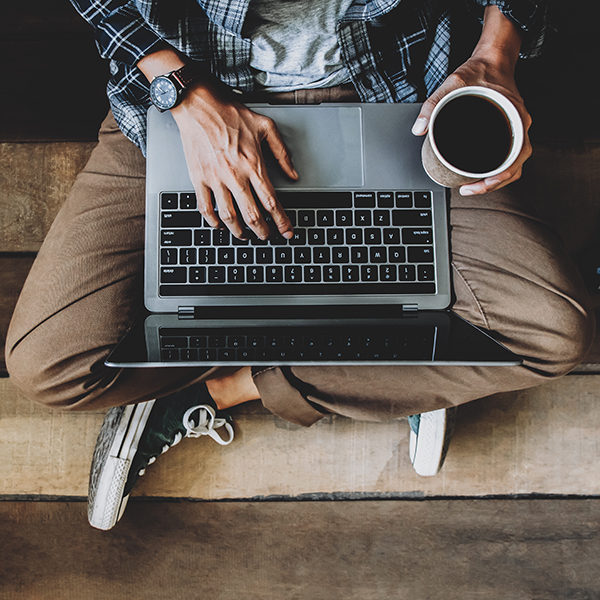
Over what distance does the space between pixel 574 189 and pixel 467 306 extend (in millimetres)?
533

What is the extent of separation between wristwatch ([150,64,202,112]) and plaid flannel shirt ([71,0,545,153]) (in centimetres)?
5

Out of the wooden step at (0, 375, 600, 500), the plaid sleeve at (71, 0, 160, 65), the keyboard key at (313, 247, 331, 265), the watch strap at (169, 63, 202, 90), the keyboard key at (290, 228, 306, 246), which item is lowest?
the wooden step at (0, 375, 600, 500)

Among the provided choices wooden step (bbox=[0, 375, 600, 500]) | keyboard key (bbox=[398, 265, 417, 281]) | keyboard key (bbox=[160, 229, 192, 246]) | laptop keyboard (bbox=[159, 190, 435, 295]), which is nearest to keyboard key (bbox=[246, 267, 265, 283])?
laptop keyboard (bbox=[159, 190, 435, 295])

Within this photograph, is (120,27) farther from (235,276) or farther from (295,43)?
(235,276)

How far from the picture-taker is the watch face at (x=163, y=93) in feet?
2.03

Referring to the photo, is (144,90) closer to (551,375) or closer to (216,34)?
(216,34)

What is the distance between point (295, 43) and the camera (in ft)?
2.18

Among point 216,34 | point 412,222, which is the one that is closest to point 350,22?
point 216,34

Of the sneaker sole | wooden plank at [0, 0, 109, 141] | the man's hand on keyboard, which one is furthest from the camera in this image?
wooden plank at [0, 0, 109, 141]

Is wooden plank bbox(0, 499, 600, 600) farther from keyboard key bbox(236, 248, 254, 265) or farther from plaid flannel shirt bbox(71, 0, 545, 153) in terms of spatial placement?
plaid flannel shirt bbox(71, 0, 545, 153)

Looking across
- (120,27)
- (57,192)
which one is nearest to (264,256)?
(120,27)

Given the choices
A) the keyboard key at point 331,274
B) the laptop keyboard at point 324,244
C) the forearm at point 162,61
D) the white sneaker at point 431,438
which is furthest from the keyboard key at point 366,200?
the white sneaker at point 431,438

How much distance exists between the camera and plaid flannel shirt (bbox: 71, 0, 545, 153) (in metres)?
0.61

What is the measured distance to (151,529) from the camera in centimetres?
97
